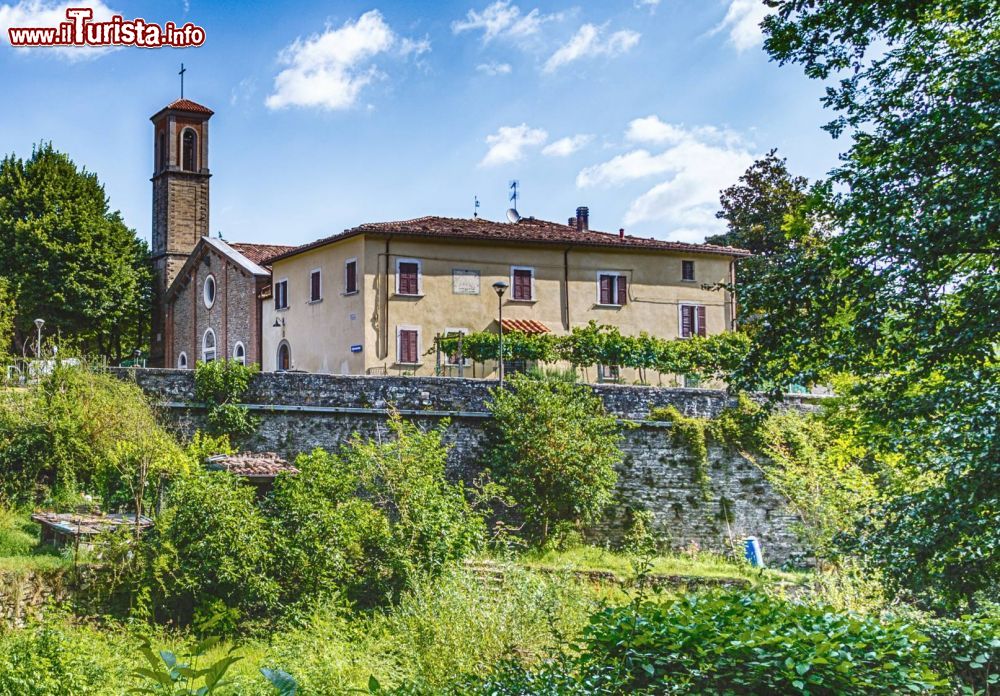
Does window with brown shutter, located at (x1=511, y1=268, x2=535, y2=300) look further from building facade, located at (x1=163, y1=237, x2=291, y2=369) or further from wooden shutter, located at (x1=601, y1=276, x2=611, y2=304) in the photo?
building facade, located at (x1=163, y1=237, x2=291, y2=369)

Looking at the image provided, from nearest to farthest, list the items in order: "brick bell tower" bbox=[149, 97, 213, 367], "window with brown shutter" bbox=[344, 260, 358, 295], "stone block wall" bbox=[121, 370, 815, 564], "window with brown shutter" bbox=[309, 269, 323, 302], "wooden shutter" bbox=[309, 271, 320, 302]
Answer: "stone block wall" bbox=[121, 370, 815, 564], "window with brown shutter" bbox=[344, 260, 358, 295], "window with brown shutter" bbox=[309, 269, 323, 302], "wooden shutter" bbox=[309, 271, 320, 302], "brick bell tower" bbox=[149, 97, 213, 367]

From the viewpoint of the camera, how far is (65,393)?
1853 cm

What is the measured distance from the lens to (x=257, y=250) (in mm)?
35219

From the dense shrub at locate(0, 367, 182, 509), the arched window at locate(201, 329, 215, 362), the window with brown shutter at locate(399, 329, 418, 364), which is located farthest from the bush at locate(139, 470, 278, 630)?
the arched window at locate(201, 329, 215, 362)

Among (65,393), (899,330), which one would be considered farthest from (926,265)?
(65,393)

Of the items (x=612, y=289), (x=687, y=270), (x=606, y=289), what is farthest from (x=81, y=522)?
(x=687, y=270)

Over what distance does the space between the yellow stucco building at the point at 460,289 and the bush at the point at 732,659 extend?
17602 mm

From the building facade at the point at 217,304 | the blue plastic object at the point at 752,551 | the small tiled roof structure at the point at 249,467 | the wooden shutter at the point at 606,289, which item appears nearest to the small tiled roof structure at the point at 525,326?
the wooden shutter at the point at 606,289

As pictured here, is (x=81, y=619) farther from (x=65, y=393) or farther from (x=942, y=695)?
(x=942, y=695)

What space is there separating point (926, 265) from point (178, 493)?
10920mm

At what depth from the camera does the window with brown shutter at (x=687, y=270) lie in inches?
1203

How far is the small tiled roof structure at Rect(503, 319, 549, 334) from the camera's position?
27812 millimetres

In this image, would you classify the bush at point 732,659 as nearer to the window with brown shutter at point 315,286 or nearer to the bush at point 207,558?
the bush at point 207,558

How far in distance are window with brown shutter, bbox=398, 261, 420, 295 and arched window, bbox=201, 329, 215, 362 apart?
33.6 ft
